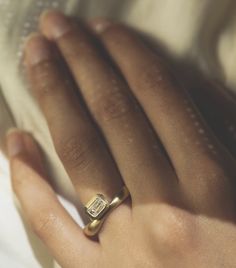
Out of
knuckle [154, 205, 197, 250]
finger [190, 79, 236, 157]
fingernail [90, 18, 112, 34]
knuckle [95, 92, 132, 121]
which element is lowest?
knuckle [154, 205, 197, 250]

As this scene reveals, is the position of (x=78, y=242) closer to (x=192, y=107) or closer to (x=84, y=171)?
(x=84, y=171)

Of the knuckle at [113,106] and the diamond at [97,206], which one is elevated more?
the knuckle at [113,106]

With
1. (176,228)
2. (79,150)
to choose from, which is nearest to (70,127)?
(79,150)

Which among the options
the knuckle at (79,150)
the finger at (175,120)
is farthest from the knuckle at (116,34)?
the knuckle at (79,150)

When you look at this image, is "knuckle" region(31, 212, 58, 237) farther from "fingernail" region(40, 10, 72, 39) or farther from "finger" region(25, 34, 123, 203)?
"fingernail" region(40, 10, 72, 39)

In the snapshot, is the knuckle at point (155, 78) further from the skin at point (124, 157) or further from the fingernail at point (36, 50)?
the fingernail at point (36, 50)

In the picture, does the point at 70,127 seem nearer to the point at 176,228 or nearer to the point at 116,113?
the point at 116,113

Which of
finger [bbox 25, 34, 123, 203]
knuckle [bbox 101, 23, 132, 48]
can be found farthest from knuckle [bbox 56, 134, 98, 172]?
knuckle [bbox 101, 23, 132, 48]
